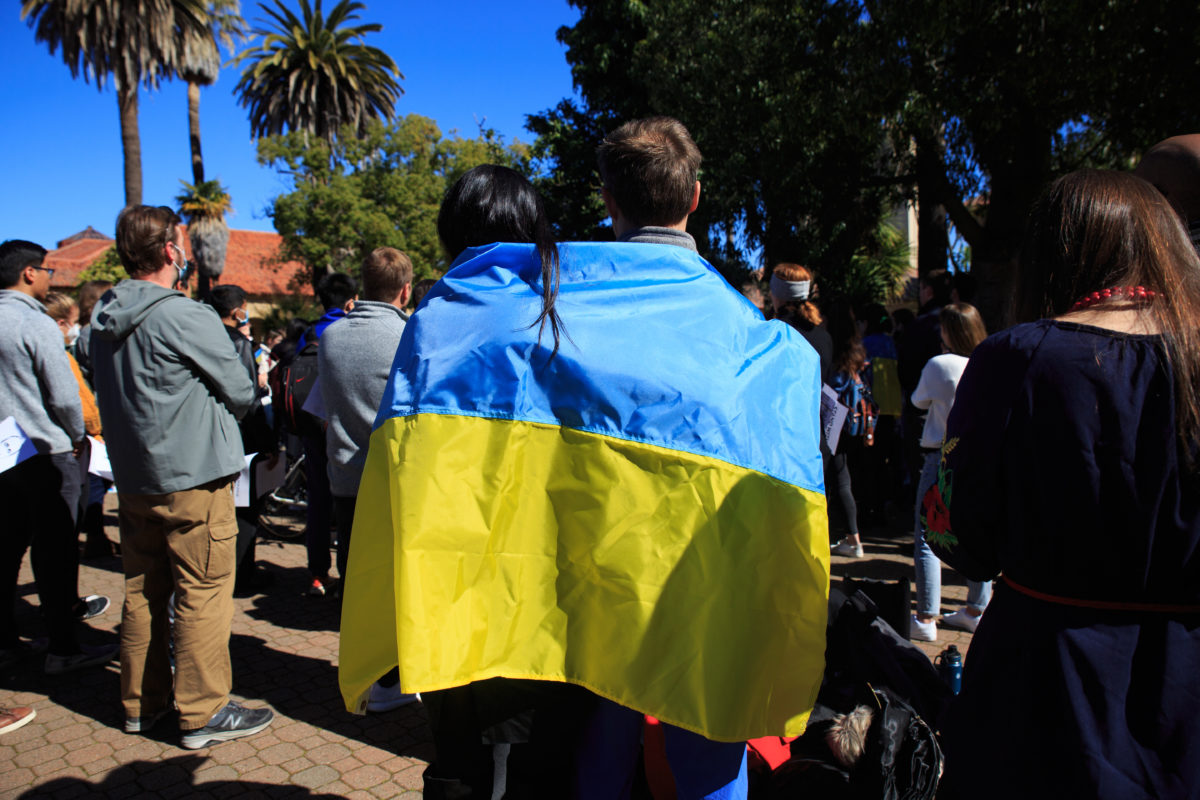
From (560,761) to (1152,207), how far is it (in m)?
1.60

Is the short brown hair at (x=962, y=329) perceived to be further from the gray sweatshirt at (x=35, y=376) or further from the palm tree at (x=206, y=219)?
the palm tree at (x=206, y=219)

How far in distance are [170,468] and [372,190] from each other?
27.9 meters

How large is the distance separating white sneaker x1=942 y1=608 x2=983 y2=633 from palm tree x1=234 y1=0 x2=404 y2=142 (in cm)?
3569

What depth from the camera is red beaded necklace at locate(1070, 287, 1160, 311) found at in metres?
1.41

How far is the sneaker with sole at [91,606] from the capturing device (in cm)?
459

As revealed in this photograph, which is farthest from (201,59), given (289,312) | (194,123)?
(289,312)

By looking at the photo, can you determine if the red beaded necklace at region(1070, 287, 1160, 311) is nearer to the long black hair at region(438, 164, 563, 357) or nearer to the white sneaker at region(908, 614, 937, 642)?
the long black hair at region(438, 164, 563, 357)

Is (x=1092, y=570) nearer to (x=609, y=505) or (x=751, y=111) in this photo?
(x=609, y=505)

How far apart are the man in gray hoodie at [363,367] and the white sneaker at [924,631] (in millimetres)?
2554

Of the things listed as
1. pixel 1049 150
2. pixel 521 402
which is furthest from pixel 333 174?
pixel 521 402

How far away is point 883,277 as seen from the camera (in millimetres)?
16938

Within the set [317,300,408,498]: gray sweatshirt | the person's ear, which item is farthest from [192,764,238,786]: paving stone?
the person's ear

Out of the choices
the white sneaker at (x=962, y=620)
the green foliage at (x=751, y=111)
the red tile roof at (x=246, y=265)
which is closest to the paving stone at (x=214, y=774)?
the white sneaker at (x=962, y=620)

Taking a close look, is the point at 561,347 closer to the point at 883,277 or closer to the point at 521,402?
the point at 521,402
